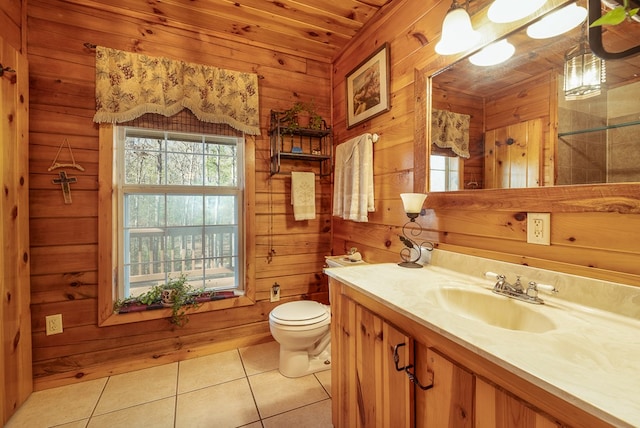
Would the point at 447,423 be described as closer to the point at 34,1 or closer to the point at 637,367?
the point at 637,367

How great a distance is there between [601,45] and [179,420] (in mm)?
2320

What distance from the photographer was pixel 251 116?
7.13 feet

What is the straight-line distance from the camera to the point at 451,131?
1.37m

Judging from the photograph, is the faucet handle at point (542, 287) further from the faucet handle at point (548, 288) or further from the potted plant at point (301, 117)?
the potted plant at point (301, 117)

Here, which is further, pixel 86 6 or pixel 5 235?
pixel 86 6

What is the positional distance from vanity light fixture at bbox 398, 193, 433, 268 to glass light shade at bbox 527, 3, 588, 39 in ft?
2.43

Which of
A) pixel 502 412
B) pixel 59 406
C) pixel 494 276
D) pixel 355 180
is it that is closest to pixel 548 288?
pixel 494 276

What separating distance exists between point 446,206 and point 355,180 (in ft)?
2.38

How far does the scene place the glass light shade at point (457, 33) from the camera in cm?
112

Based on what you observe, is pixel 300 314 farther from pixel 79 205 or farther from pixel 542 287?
pixel 79 205

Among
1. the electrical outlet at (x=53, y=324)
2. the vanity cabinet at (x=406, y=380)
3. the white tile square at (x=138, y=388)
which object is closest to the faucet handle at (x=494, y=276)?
the vanity cabinet at (x=406, y=380)

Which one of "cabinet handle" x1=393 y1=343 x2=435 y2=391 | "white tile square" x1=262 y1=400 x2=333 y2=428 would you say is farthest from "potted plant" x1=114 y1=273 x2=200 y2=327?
"cabinet handle" x1=393 y1=343 x2=435 y2=391

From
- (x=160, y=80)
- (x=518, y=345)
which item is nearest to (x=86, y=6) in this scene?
(x=160, y=80)

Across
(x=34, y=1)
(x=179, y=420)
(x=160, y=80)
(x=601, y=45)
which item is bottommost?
(x=179, y=420)
